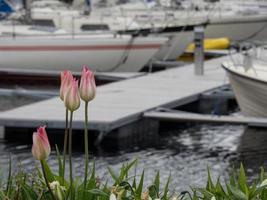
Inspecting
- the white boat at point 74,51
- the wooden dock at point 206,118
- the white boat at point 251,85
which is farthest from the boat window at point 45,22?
the wooden dock at point 206,118

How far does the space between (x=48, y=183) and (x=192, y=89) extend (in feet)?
37.5

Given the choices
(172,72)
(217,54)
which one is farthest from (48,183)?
(217,54)

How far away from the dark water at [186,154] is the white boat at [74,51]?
6.12 m

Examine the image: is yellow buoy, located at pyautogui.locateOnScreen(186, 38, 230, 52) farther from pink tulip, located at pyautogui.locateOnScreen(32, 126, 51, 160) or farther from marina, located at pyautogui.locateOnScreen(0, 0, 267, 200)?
pink tulip, located at pyautogui.locateOnScreen(32, 126, 51, 160)

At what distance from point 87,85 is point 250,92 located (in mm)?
8883

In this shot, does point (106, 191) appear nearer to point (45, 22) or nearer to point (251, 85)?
point (251, 85)

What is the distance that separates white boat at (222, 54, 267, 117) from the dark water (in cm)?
35

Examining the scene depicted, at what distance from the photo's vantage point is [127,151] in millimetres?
12219

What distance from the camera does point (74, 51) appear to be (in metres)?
19.6

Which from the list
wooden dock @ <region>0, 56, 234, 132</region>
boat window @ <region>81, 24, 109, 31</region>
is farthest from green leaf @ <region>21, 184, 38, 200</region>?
boat window @ <region>81, 24, 109, 31</region>

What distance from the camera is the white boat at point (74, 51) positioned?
1934 cm

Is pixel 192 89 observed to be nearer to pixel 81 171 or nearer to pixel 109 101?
pixel 109 101

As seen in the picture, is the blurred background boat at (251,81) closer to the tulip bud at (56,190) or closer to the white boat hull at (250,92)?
the white boat hull at (250,92)

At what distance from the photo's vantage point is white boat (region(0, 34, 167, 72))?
63.5ft
